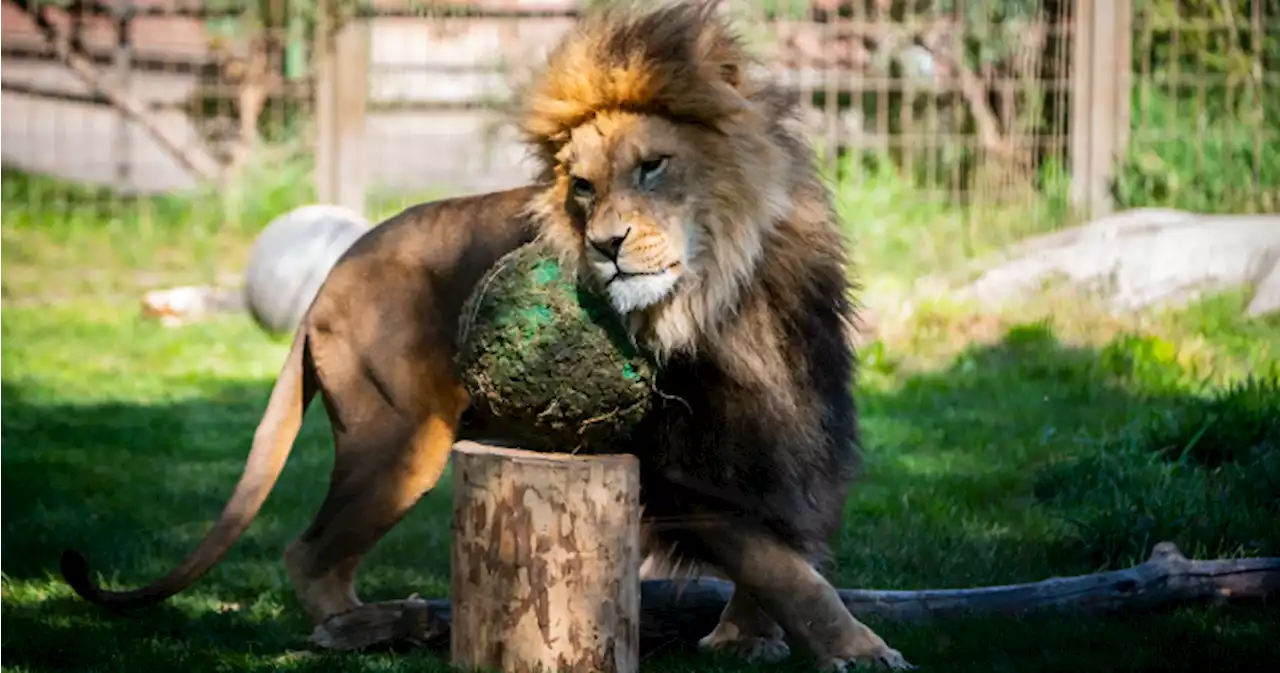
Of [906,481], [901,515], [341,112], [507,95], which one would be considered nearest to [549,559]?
[901,515]

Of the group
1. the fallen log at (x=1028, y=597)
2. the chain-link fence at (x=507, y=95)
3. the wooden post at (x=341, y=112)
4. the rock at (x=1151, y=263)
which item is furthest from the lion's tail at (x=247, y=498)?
the wooden post at (x=341, y=112)

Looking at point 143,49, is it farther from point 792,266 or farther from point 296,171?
point 792,266

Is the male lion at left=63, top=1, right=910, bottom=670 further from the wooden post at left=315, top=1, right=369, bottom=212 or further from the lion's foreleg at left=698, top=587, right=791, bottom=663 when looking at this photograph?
the wooden post at left=315, top=1, right=369, bottom=212

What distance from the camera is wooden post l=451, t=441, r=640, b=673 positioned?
3479 mm

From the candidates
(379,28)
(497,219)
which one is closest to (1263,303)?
(497,219)

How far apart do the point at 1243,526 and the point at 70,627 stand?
2.86 m

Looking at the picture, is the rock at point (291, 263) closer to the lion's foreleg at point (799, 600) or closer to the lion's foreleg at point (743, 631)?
the lion's foreleg at point (743, 631)

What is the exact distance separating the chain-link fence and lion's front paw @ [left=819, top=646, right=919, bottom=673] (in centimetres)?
609

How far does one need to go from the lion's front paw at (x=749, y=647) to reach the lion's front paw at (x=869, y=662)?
0.74ft

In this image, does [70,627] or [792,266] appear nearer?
[792,266]

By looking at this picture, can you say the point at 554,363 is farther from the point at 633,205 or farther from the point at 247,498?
the point at 247,498

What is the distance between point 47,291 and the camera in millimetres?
9367

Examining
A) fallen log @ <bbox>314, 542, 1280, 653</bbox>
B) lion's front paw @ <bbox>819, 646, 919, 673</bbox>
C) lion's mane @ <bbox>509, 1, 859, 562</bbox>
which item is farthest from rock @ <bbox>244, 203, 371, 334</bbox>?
lion's front paw @ <bbox>819, 646, 919, 673</bbox>

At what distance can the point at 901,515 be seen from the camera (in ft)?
16.9
